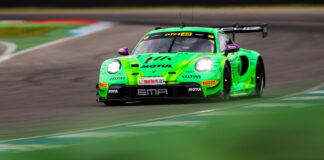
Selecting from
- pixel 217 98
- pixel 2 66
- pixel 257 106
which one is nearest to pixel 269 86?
pixel 217 98

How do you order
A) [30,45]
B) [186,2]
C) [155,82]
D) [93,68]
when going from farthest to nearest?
[186,2] → [30,45] → [93,68] → [155,82]

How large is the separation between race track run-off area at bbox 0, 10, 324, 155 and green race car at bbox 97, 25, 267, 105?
179mm

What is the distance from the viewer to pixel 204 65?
30.4 ft

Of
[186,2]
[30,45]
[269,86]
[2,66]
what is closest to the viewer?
[269,86]

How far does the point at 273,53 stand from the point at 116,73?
8.58 meters

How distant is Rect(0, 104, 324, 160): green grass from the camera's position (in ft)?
13.1

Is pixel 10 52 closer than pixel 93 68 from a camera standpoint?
No

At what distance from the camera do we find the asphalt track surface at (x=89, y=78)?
26.2 ft

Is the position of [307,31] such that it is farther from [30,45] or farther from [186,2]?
[186,2]

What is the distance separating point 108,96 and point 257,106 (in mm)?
2142

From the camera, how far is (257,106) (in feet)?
27.0

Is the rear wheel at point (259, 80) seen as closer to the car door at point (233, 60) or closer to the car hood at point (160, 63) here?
the car door at point (233, 60)

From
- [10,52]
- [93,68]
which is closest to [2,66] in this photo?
[93,68]

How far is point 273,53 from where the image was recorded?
17453 millimetres
